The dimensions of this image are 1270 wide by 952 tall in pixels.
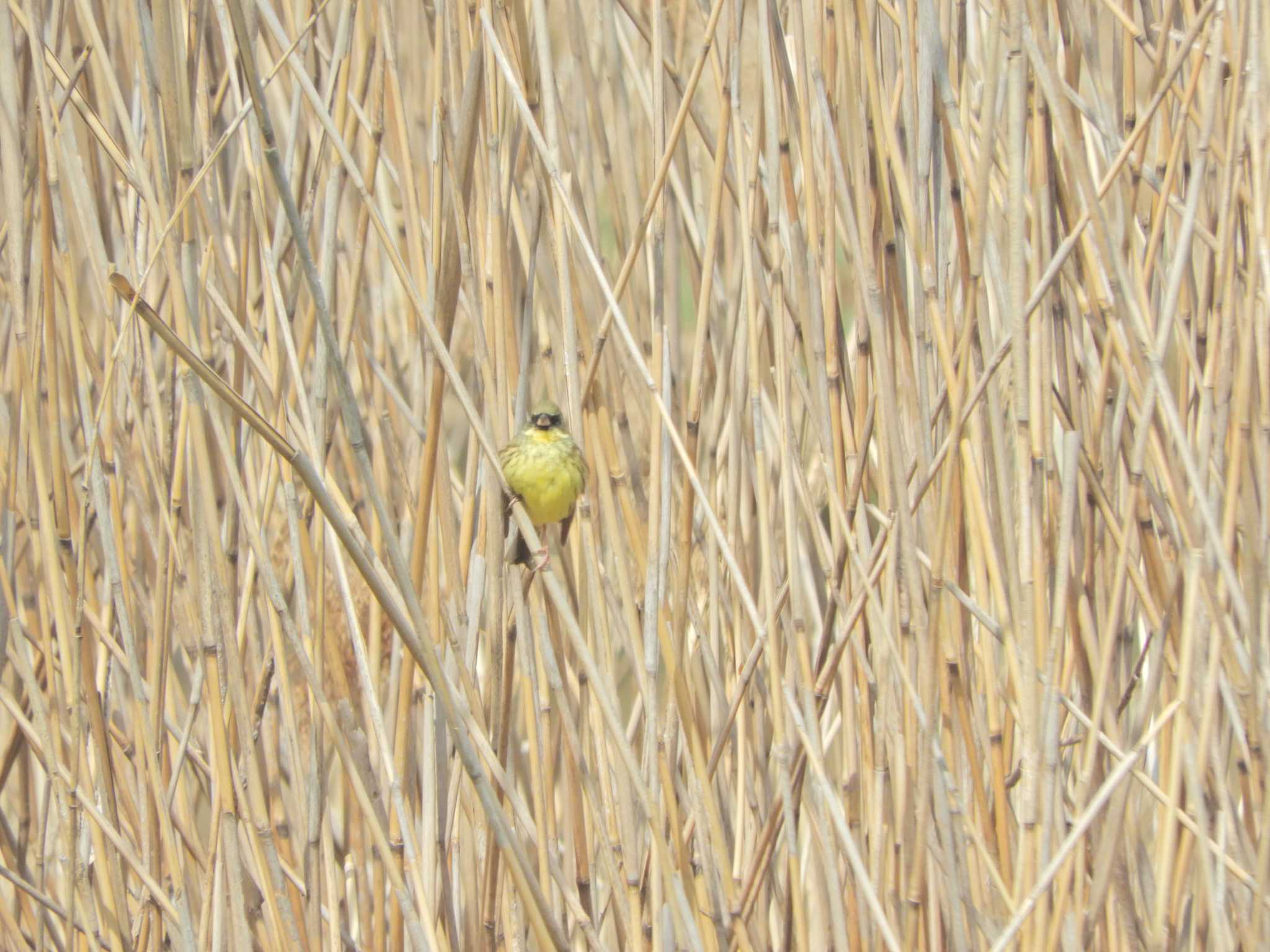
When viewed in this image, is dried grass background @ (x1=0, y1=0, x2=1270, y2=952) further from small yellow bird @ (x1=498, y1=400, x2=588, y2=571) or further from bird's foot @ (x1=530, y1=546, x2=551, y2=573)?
small yellow bird @ (x1=498, y1=400, x2=588, y2=571)

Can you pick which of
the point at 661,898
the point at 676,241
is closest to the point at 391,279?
the point at 676,241

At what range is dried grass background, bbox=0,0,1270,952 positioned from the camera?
132 centimetres

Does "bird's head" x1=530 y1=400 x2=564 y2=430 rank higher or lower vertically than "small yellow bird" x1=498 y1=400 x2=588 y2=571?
higher

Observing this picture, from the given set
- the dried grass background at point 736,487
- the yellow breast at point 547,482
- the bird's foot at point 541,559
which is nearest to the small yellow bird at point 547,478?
the yellow breast at point 547,482

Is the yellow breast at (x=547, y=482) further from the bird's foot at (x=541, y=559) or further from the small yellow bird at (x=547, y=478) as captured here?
the bird's foot at (x=541, y=559)

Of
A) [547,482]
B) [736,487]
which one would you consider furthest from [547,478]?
[736,487]

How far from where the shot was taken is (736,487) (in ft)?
5.56

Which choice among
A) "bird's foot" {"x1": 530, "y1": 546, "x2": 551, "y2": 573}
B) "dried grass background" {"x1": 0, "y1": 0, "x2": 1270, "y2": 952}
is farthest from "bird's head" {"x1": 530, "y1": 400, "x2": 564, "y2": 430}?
"bird's foot" {"x1": 530, "y1": 546, "x2": 551, "y2": 573}

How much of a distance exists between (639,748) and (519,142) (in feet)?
3.09

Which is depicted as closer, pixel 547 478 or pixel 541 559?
pixel 541 559

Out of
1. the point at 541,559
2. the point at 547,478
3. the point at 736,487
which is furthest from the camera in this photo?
the point at 547,478

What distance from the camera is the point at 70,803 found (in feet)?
4.96

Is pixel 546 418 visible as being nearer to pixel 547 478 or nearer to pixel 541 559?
pixel 547 478

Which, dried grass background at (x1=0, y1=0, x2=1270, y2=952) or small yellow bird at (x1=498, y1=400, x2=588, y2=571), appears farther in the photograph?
small yellow bird at (x1=498, y1=400, x2=588, y2=571)
